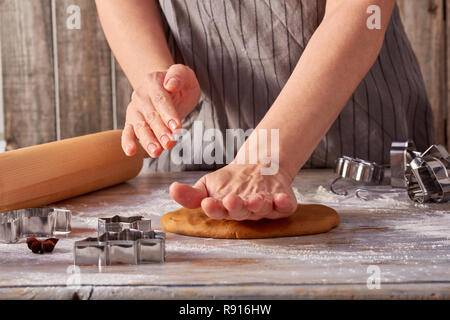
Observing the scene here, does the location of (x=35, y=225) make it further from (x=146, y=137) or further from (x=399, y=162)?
(x=399, y=162)

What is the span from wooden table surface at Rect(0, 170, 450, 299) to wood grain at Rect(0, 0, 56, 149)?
4.35ft

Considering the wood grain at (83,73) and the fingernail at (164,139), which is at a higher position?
the wood grain at (83,73)

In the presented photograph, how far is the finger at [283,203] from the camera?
746 millimetres

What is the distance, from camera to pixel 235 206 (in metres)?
0.71

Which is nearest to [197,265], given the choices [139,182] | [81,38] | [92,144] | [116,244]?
[116,244]

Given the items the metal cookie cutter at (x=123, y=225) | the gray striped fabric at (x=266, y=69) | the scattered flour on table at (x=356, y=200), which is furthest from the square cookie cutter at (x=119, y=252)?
the gray striped fabric at (x=266, y=69)

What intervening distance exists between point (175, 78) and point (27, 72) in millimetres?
1271

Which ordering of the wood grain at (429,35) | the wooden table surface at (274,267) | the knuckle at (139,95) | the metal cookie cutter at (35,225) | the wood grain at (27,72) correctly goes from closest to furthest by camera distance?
1. the wooden table surface at (274,267)
2. the metal cookie cutter at (35,225)
3. the knuckle at (139,95)
4. the wood grain at (27,72)
5. the wood grain at (429,35)

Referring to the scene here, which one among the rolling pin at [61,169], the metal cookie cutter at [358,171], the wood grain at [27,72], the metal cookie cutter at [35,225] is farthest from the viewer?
the wood grain at [27,72]

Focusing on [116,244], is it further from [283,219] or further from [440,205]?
[440,205]

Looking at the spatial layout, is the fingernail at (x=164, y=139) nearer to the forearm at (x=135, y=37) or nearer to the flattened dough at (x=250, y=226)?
the flattened dough at (x=250, y=226)

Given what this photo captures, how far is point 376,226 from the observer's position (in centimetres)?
77

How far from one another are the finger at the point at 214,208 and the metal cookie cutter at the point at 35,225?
0.19 metres

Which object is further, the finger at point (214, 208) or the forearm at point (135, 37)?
the forearm at point (135, 37)
